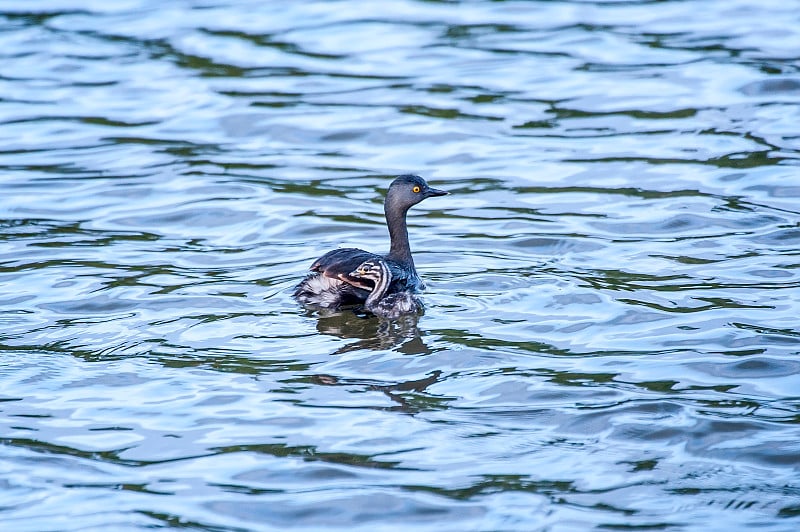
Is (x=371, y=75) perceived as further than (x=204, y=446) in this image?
Yes

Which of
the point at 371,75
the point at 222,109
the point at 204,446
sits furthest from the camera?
the point at 371,75

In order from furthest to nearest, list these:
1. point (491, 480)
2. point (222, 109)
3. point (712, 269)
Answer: point (222, 109)
point (712, 269)
point (491, 480)

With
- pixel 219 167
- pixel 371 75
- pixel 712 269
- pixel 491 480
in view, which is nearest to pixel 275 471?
pixel 491 480

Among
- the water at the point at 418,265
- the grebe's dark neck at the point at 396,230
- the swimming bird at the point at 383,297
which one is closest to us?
the water at the point at 418,265

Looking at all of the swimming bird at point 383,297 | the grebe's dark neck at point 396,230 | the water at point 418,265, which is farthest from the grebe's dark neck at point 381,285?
the grebe's dark neck at point 396,230

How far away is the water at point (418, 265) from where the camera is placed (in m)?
6.31

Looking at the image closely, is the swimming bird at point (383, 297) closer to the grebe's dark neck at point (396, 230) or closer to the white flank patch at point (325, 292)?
the white flank patch at point (325, 292)

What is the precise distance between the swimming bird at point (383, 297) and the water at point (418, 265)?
0.39ft

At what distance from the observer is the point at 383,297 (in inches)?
350

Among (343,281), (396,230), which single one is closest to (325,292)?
(343,281)

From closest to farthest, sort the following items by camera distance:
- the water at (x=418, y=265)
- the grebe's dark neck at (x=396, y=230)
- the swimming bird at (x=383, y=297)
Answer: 1. the water at (x=418, y=265)
2. the swimming bird at (x=383, y=297)
3. the grebe's dark neck at (x=396, y=230)

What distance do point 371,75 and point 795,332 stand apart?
8582 mm

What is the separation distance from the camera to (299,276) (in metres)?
9.77

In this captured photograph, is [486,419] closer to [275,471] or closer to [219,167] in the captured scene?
[275,471]
